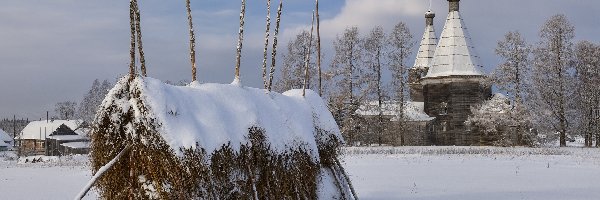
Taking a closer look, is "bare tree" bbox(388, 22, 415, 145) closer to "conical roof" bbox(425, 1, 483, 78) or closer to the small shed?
"conical roof" bbox(425, 1, 483, 78)

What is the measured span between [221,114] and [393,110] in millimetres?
39025

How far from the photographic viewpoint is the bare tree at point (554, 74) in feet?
122

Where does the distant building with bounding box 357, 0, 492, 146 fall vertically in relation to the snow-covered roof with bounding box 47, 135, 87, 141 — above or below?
above

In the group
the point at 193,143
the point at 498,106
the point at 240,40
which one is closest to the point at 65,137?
the point at 498,106

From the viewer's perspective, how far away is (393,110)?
44.7 m

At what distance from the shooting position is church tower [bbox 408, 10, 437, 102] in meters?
49.4

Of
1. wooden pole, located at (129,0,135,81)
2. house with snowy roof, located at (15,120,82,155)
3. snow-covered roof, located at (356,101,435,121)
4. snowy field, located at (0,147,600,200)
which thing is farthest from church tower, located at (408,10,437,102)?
wooden pole, located at (129,0,135,81)

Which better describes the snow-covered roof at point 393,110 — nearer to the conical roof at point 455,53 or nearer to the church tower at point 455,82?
the church tower at point 455,82

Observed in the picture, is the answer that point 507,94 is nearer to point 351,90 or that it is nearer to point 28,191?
point 351,90

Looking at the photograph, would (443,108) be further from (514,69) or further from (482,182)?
(482,182)

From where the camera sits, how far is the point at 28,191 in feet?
48.9

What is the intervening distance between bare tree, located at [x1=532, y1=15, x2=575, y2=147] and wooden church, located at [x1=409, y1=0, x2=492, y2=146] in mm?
4064

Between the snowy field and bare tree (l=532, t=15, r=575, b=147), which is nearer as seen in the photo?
the snowy field

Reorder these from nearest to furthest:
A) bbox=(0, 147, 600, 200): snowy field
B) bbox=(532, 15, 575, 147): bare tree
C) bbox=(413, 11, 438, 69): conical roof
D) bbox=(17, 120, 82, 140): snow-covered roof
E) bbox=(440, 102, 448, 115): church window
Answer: bbox=(0, 147, 600, 200): snowy field < bbox=(532, 15, 575, 147): bare tree < bbox=(440, 102, 448, 115): church window < bbox=(413, 11, 438, 69): conical roof < bbox=(17, 120, 82, 140): snow-covered roof
